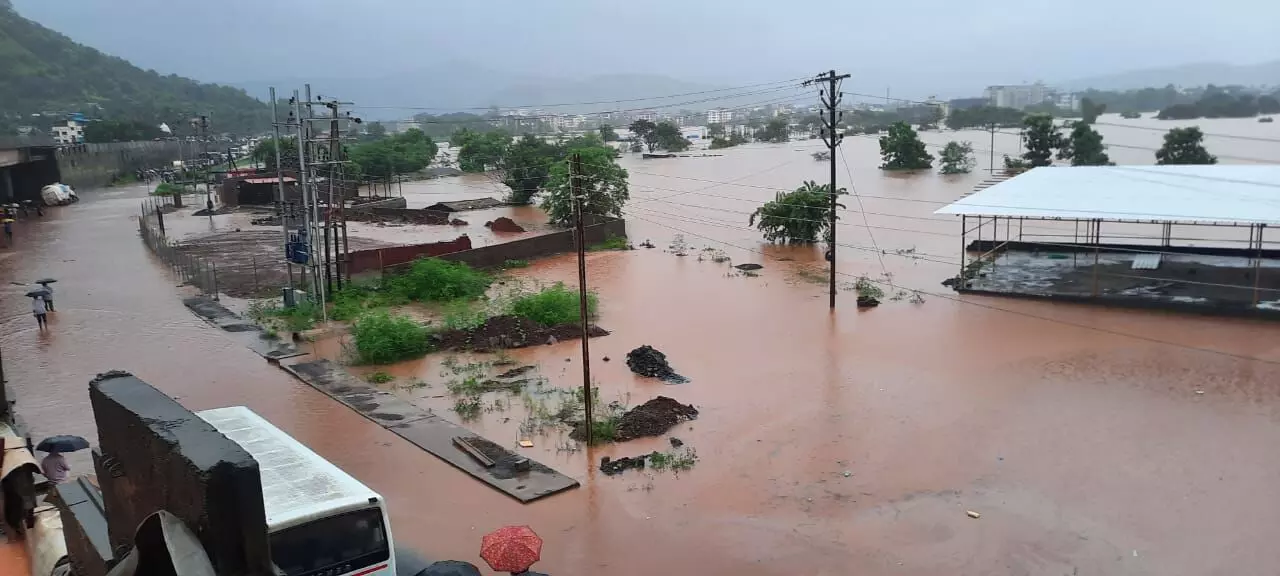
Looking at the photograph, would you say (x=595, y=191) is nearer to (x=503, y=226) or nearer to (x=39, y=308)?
(x=503, y=226)

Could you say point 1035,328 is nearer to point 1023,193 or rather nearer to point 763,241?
point 1023,193

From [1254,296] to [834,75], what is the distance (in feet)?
36.4

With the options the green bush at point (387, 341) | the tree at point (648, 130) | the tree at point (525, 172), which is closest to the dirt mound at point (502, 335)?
the green bush at point (387, 341)

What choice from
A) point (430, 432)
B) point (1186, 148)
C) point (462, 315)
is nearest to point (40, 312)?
point (462, 315)

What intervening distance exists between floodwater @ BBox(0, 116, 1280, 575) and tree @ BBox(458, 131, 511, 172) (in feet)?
160

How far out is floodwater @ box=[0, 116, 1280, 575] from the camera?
10.9 metres

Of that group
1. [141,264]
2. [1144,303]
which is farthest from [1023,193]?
[141,264]

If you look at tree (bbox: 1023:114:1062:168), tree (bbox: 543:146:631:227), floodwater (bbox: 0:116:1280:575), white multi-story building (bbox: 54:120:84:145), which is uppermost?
white multi-story building (bbox: 54:120:84:145)

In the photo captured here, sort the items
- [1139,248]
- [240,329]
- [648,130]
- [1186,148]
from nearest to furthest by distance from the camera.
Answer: [240,329] < [1139,248] < [1186,148] < [648,130]

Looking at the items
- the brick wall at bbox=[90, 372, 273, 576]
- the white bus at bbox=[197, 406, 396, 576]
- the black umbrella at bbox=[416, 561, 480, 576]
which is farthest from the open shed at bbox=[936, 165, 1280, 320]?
the brick wall at bbox=[90, 372, 273, 576]

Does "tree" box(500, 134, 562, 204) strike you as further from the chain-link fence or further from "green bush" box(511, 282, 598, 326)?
"green bush" box(511, 282, 598, 326)

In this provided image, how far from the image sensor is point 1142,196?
83.5ft

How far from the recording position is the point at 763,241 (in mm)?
37344

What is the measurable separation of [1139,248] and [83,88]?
155553 mm
